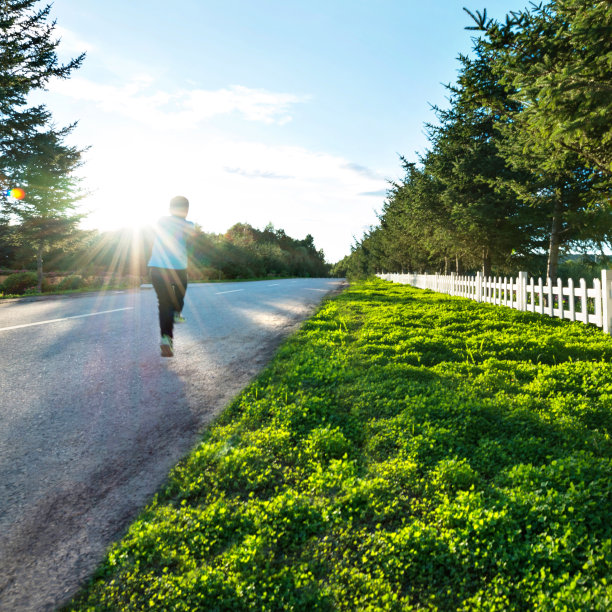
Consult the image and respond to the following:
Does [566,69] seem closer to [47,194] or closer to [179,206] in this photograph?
[179,206]

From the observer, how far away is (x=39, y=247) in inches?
846

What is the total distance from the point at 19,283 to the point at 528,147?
2297 centimetres

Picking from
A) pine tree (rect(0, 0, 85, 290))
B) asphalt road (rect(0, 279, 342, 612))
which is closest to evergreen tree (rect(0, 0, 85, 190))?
pine tree (rect(0, 0, 85, 290))

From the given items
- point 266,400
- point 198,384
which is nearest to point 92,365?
point 198,384

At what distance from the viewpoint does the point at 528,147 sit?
393 inches

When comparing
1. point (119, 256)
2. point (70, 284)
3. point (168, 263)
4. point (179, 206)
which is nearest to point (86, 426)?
point (168, 263)

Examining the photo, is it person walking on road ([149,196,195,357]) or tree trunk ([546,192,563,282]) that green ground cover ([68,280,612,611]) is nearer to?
person walking on road ([149,196,195,357])

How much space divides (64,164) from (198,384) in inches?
901

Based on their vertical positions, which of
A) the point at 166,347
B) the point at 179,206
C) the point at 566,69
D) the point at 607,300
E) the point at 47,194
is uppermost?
the point at 47,194

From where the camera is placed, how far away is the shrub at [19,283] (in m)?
21.9

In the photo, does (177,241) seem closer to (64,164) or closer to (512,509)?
(512,509)

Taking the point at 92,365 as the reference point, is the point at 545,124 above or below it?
above

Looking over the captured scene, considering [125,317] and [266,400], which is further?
[125,317]

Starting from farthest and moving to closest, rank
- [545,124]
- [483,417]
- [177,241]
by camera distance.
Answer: [545,124] → [177,241] → [483,417]
